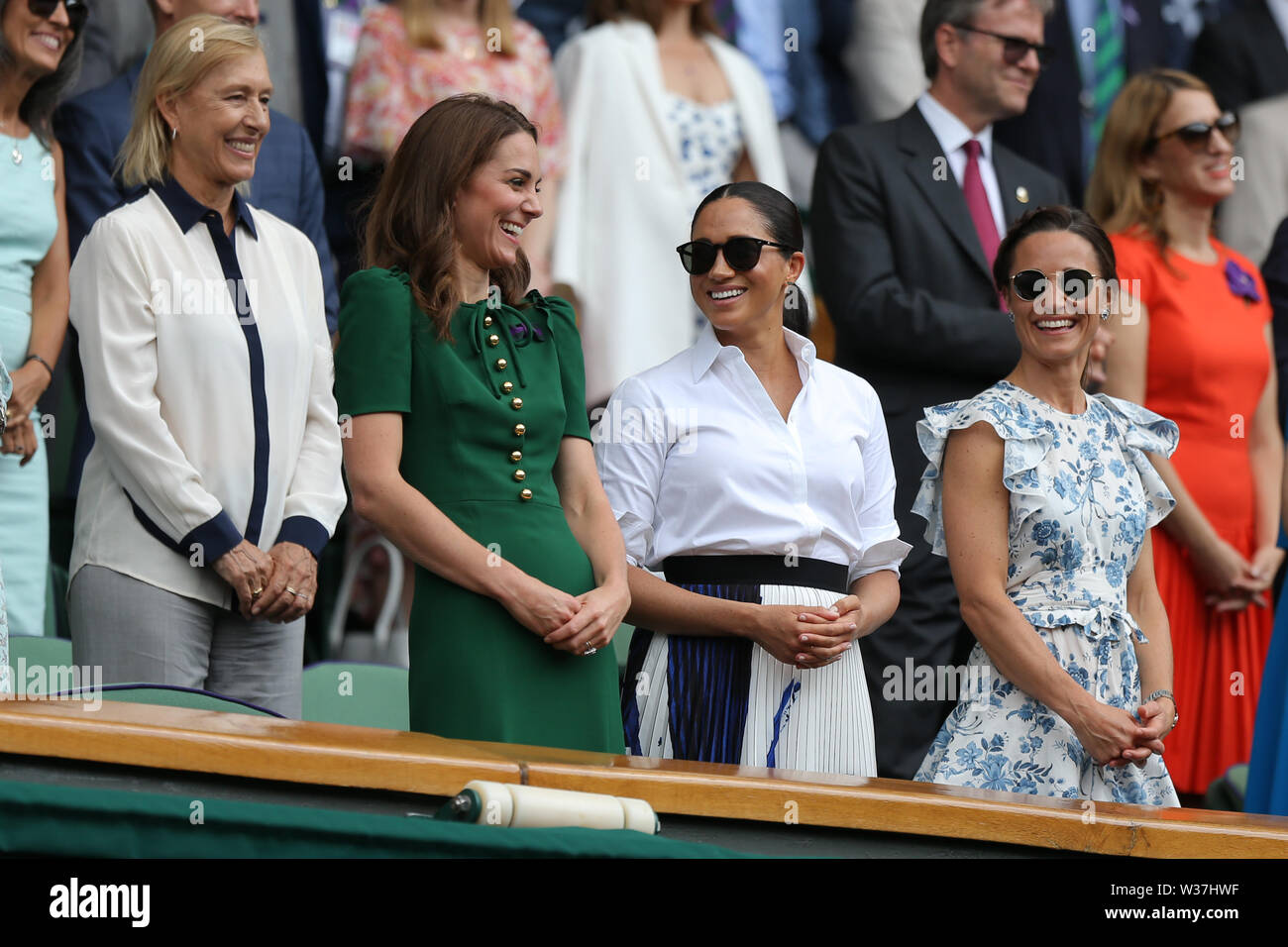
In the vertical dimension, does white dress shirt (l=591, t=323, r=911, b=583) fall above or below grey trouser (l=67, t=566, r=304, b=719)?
above

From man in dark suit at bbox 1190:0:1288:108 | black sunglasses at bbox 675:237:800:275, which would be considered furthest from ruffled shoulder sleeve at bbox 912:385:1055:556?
man in dark suit at bbox 1190:0:1288:108

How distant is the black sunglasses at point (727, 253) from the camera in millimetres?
4023

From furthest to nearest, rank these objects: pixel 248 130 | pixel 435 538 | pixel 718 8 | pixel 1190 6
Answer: pixel 1190 6 → pixel 718 8 → pixel 248 130 → pixel 435 538

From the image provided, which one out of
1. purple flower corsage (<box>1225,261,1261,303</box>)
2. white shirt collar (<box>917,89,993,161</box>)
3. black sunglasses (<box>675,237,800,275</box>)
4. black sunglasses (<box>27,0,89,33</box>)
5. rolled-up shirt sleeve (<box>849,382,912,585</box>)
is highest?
black sunglasses (<box>27,0,89,33</box>)

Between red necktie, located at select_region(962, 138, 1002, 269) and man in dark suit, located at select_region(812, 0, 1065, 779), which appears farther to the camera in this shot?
red necktie, located at select_region(962, 138, 1002, 269)

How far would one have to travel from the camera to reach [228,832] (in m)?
2.27

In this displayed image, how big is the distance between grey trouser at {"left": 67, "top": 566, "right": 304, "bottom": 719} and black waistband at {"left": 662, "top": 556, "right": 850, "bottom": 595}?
894 mm

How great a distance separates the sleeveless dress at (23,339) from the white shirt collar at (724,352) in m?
1.74

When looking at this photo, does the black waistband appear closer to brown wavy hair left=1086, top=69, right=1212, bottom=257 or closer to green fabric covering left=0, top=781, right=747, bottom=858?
green fabric covering left=0, top=781, right=747, bottom=858

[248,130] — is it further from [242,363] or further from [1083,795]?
[1083,795]

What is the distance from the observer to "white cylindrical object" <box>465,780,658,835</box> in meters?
2.43

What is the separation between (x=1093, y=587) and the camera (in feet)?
12.9
